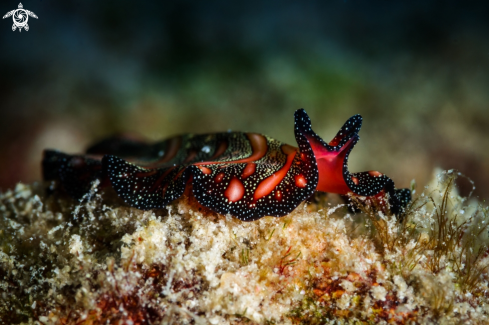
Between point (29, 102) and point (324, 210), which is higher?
point (29, 102)

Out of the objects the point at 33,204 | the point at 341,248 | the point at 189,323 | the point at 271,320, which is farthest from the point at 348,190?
the point at 33,204

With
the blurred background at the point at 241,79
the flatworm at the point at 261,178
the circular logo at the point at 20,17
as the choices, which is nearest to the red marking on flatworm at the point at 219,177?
the flatworm at the point at 261,178

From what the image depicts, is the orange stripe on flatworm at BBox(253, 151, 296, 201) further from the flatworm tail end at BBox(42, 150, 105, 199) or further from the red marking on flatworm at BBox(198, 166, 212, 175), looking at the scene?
the flatworm tail end at BBox(42, 150, 105, 199)

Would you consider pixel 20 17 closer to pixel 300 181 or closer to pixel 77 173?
pixel 77 173

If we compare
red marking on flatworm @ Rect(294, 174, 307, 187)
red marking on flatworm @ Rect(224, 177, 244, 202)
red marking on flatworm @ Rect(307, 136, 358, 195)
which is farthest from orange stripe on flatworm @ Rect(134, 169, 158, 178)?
red marking on flatworm @ Rect(307, 136, 358, 195)

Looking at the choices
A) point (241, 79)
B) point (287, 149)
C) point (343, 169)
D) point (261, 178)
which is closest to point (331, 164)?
point (343, 169)

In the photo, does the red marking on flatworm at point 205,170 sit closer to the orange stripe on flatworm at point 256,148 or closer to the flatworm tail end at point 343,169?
the orange stripe on flatworm at point 256,148

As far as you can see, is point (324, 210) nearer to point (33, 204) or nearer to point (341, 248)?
point (341, 248)
